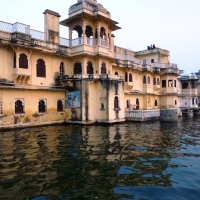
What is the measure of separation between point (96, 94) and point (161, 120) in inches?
306

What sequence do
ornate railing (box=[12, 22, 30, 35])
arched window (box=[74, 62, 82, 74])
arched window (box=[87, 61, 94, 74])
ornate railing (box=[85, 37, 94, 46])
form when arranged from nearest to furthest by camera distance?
ornate railing (box=[12, 22, 30, 35])
ornate railing (box=[85, 37, 94, 46])
arched window (box=[74, 62, 82, 74])
arched window (box=[87, 61, 94, 74])

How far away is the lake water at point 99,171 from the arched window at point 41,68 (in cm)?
843

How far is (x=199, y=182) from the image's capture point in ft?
18.5

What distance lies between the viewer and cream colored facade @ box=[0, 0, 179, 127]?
1512 cm

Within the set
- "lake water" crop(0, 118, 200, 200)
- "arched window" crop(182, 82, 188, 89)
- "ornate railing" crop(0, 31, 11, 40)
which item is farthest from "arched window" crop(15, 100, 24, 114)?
"arched window" crop(182, 82, 188, 89)

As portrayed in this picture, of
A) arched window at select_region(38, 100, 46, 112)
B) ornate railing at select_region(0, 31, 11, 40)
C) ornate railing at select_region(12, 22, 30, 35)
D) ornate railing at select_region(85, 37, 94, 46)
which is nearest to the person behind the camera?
ornate railing at select_region(0, 31, 11, 40)

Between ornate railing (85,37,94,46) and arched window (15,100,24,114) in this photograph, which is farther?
ornate railing (85,37,94,46)

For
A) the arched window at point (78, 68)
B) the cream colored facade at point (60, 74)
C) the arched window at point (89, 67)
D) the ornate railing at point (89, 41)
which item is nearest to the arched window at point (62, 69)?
the cream colored facade at point (60, 74)

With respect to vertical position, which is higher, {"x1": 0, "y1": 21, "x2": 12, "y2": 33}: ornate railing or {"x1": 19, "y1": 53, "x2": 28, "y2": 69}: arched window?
{"x1": 0, "y1": 21, "x2": 12, "y2": 33}: ornate railing

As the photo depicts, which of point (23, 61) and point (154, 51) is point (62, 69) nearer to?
point (23, 61)

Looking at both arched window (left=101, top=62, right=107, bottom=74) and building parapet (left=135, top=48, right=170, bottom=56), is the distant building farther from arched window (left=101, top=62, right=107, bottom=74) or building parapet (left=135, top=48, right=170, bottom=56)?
arched window (left=101, top=62, right=107, bottom=74)

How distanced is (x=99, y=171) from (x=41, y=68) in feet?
42.9

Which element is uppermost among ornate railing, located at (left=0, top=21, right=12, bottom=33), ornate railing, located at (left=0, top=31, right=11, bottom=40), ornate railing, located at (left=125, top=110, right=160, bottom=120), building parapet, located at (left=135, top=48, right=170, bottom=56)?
building parapet, located at (left=135, top=48, right=170, bottom=56)

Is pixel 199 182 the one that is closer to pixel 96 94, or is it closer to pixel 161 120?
pixel 96 94
